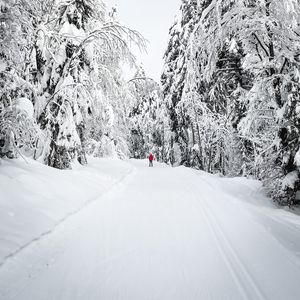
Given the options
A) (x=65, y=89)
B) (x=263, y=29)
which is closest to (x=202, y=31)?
(x=263, y=29)

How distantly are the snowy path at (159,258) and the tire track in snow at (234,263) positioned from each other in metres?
0.01

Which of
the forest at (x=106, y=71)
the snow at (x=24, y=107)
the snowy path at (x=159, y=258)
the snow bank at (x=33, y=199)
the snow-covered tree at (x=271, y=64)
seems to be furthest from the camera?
the snow-covered tree at (x=271, y=64)

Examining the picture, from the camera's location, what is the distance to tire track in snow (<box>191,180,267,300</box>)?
3.55m

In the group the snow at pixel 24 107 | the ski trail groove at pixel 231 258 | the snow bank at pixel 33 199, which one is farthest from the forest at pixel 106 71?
the ski trail groove at pixel 231 258

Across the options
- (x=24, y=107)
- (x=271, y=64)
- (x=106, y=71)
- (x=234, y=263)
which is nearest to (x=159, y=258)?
(x=234, y=263)

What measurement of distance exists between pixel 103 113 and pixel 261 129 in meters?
7.73

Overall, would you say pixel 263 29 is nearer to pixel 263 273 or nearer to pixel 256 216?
pixel 256 216

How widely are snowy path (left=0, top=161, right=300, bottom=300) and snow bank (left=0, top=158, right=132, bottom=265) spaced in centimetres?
25

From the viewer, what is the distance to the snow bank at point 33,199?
457 centimetres

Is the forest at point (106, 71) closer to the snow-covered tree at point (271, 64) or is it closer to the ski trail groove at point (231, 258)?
the snow-covered tree at point (271, 64)

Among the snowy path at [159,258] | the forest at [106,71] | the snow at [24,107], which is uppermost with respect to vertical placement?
the forest at [106,71]

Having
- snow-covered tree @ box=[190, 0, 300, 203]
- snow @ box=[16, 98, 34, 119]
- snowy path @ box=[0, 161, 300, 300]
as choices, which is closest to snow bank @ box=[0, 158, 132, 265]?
snowy path @ box=[0, 161, 300, 300]

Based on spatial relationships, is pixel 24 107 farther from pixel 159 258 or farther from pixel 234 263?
pixel 234 263

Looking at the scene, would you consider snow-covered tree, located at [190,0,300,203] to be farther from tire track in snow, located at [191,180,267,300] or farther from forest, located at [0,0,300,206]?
tire track in snow, located at [191,180,267,300]
